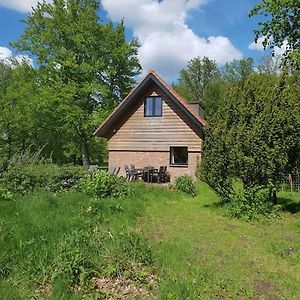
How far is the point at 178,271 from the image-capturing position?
20.0ft

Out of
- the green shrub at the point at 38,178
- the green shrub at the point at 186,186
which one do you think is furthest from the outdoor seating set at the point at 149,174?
the green shrub at the point at 38,178

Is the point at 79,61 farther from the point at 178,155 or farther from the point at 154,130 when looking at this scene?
the point at 178,155

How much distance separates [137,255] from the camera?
6168 mm

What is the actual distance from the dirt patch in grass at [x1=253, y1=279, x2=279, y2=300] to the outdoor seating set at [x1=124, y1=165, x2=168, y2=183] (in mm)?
14918

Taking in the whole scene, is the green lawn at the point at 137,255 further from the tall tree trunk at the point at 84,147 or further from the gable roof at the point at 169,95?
the tall tree trunk at the point at 84,147

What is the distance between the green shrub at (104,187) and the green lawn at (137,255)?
2.62 m

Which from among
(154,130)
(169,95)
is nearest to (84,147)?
(154,130)

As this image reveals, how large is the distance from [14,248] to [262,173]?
7.80 m

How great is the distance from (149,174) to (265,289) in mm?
15745

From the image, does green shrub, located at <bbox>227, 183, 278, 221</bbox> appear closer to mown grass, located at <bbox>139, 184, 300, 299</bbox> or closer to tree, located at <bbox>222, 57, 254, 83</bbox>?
mown grass, located at <bbox>139, 184, 300, 299</bbox>

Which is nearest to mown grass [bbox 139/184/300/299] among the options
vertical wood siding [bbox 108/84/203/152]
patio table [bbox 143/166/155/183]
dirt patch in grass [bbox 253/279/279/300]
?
dirt patch in grass [bbox 253/279/279/300]

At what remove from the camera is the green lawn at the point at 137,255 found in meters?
5.38

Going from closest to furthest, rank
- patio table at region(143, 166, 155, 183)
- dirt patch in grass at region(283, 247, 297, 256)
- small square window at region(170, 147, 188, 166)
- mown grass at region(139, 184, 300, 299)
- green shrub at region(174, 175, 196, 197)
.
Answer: mown grass at region(139, 184, 300, 299)
dirt patch in grass at region(283, 247, 297, 256)
green shrub at region(174, 175, 196, 197)
patio table at region(143, 166, 155, 183)
small square window at region(170, 147, 188, 166)

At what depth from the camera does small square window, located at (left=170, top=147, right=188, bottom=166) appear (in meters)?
22.4
